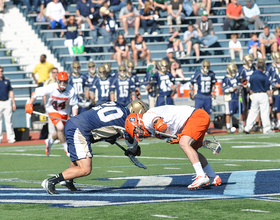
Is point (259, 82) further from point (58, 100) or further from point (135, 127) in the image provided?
point (135, 127)

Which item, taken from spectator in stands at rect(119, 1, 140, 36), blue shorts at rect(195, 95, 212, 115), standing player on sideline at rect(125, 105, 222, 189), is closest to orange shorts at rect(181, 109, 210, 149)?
standing player on sideline at rect(125, 105, 222, 189)

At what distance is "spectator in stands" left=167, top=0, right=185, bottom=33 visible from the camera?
22438 mm

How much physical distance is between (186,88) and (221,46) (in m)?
4.92

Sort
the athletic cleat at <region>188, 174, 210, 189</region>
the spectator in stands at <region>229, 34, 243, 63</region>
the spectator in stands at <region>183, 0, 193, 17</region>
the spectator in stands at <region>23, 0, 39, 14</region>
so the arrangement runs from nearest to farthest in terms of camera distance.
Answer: the athletic cleat at <region>188, 174, 210, 189</region>, the spectator in stands at <region>229, 34, 243, 63</region>, the spectator in stands at <region>23, 0, 39, 14</region>, the spectator in stands at <region>183, 0, 193, 17</region>

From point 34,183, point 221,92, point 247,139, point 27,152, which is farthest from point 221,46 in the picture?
point 34,183

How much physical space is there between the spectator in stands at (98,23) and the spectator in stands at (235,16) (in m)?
5.54

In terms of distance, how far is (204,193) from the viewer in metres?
6.01

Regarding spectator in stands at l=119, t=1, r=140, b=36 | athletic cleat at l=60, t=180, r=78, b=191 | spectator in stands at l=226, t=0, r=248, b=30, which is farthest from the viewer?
spectator in stands at l=226, t=0, r=248, b=30

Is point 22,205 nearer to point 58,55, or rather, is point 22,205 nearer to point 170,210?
point 170,210

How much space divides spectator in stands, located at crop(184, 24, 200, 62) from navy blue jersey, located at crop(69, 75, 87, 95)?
632 cm

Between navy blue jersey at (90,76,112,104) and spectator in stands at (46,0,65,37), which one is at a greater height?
spectator in stands at (46,0,65,37)

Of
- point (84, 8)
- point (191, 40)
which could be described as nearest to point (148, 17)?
point (191, 40)

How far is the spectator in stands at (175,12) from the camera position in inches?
883

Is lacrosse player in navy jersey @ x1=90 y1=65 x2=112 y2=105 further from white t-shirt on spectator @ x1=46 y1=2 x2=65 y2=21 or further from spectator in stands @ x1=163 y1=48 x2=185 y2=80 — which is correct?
white t-shirt on spectator @ x1=46 y1=2 x2=65 y2=21
